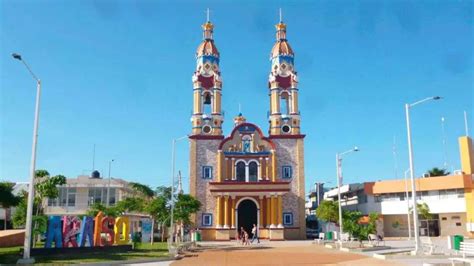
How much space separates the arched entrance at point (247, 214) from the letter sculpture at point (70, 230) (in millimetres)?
30886

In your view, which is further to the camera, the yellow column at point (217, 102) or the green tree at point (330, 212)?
the yellow column at point (217, 102)

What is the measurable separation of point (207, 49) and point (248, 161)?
16562 millimetres

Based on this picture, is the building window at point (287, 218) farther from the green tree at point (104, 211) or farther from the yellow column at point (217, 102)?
the green tree at point (104, 211)

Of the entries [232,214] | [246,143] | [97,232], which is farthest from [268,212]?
[97,232]

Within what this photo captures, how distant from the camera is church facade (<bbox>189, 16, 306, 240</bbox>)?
56812 millimetres

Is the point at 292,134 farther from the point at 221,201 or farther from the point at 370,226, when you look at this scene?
the point at 370,226

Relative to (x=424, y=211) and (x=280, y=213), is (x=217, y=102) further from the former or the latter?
(x=424, y=211)

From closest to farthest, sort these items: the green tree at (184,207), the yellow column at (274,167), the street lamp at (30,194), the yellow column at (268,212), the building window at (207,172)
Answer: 1. the street lamp at (30,194)
2. the green tree at (184,207)
3. the yellow column at (268,212)
4. the yellow column at (274,167)
5. the building window at (207,172)

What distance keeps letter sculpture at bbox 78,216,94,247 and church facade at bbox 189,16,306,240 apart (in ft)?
90.2

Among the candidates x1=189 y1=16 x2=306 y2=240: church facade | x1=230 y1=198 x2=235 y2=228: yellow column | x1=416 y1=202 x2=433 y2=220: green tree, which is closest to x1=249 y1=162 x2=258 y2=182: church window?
x1=189 y1=16 x2=306 y2=240: church facade

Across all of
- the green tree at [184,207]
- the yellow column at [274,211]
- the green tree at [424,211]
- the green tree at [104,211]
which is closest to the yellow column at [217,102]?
the yellow column at [274,211]

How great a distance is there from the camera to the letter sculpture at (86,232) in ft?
95.2

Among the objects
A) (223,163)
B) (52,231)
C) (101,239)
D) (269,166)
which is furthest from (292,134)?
(52,231)

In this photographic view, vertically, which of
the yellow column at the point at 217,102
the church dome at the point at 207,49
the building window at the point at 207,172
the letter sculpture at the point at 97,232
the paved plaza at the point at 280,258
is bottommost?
the paved plaza at the point at 280,258
